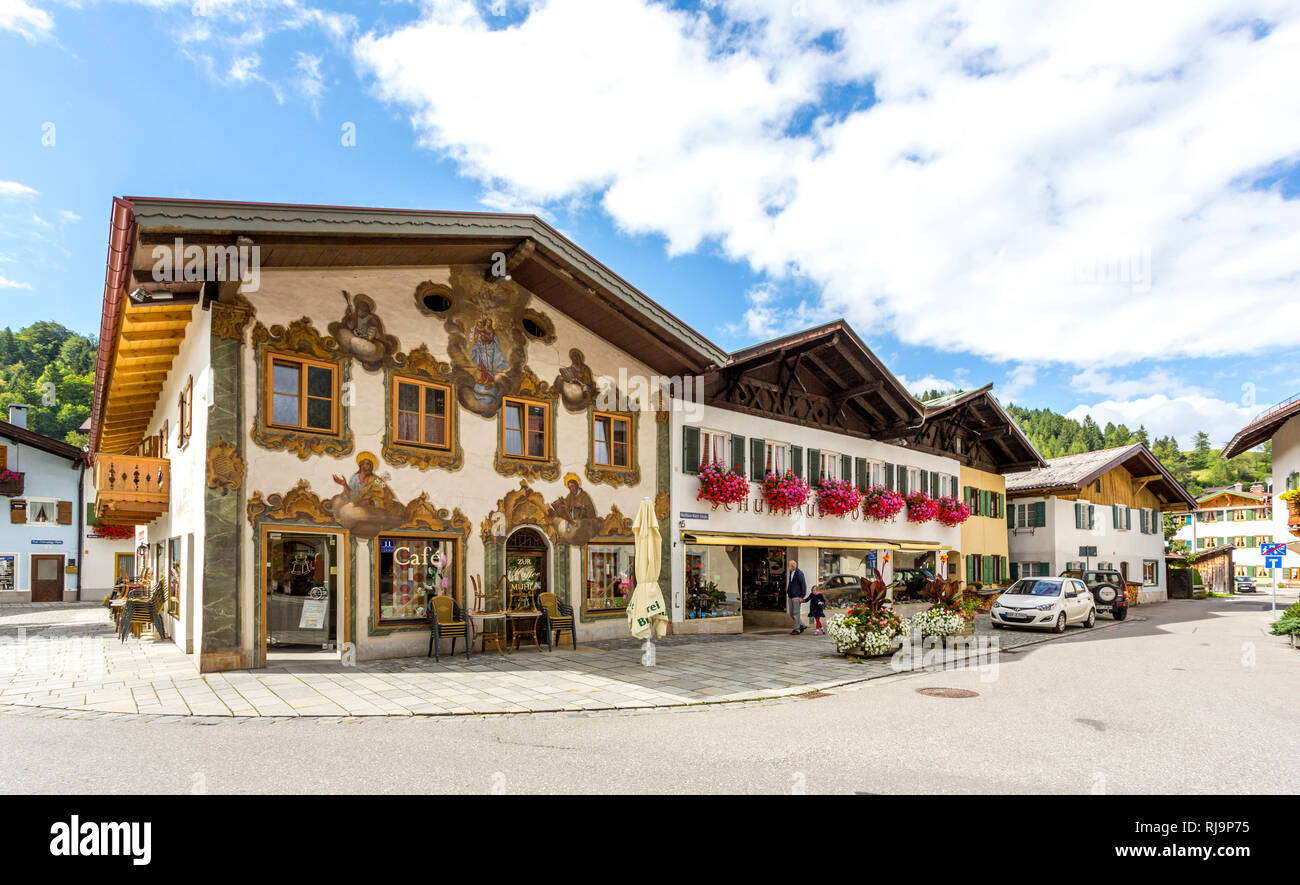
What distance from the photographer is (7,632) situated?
1959 cm

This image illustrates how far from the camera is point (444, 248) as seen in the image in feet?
48.5

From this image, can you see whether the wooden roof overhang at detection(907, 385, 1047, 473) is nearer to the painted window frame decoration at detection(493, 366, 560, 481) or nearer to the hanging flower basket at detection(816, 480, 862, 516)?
the hanging flower basket at detection(816, 480, 862, 516)

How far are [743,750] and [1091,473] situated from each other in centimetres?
3257

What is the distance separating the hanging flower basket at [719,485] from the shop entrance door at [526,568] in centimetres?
487

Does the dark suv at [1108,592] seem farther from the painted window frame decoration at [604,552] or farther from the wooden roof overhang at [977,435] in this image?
the painted window frame decoration at [604,552]

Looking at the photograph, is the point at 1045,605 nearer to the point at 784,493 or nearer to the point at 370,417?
the point at 784,493

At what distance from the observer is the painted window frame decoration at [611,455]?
17.8m

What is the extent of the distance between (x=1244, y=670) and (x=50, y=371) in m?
77.1

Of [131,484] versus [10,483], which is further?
[10,483]

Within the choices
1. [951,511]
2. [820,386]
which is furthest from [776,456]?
[951,511]

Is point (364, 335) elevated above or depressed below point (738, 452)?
above

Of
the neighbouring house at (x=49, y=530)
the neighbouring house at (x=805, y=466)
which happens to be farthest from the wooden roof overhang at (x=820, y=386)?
the neighbouring house at (x=49, y=530)

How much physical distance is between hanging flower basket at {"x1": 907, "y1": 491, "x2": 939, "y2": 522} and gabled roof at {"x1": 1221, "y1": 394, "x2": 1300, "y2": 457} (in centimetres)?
1046

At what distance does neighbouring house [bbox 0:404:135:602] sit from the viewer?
3378cm
